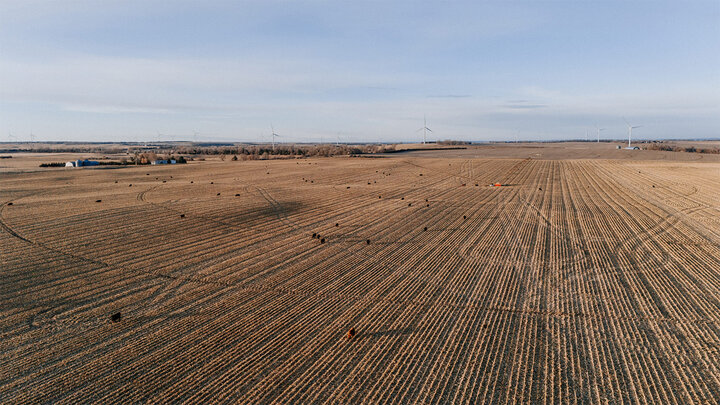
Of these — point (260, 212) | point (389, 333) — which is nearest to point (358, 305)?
point (389, 333)

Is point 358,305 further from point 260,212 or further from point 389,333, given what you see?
point 260,212

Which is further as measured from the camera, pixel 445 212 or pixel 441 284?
pixel 445 212

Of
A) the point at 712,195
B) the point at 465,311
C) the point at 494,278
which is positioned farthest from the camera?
the point at 712,195

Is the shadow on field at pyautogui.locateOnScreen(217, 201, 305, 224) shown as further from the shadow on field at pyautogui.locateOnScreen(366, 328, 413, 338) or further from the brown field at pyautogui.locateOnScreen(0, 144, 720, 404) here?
the shadow on field at pyautogui.locateOnScreen(366, 328, 413, 338)

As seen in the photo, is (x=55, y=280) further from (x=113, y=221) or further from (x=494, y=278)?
(x=494, y=278)

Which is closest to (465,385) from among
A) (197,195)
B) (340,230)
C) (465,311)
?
(465,311)

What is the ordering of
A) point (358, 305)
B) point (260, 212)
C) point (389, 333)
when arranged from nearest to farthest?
point (389, 333)
point (358, 305)
point (260, 212)

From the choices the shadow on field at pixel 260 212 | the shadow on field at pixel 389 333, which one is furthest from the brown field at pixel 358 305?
the shadow on field at pixel 260 212

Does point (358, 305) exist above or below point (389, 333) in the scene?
above

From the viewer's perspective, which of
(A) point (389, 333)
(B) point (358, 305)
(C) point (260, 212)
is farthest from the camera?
(C) point (260, 212)
